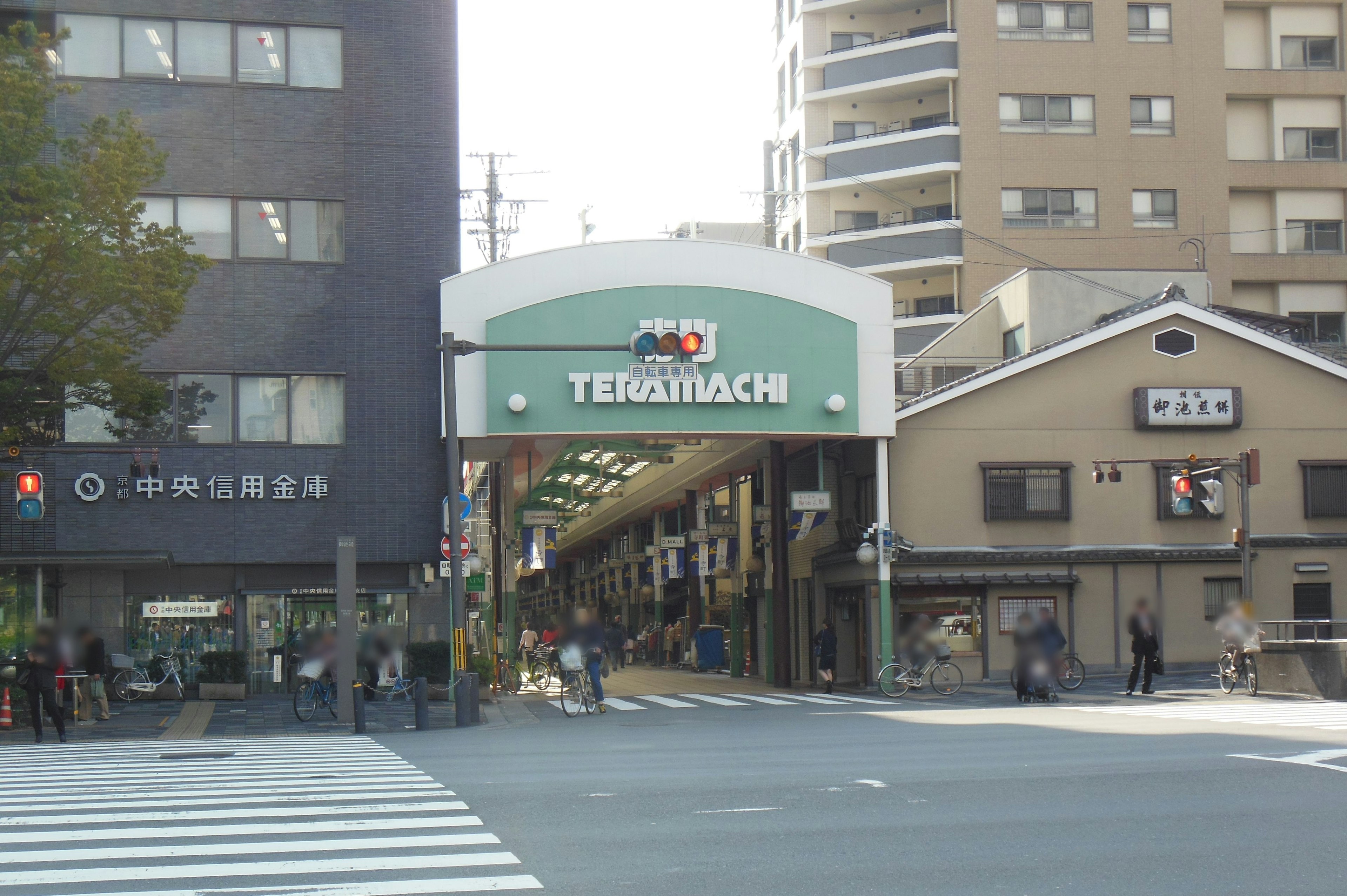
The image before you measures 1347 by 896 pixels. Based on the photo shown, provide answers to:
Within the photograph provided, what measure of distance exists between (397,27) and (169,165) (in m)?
6.05

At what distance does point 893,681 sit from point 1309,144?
3764cm

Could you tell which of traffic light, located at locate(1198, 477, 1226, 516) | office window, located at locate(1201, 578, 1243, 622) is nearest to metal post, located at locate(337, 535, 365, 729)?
traffic light, located at locate(1198, 477, 1226, 516)

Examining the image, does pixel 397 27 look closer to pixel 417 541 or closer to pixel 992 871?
pixel 417 541

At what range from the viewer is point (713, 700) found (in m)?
30.3

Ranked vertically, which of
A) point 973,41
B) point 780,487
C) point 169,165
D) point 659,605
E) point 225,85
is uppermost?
point 973,41

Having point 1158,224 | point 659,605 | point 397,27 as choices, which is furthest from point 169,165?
point 1158,224

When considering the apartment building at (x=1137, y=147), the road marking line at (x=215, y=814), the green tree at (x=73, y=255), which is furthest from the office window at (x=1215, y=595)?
the road marking line at (x=215, y=814)

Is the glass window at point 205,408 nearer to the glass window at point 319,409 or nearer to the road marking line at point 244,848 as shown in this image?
the glass window at point 319,409

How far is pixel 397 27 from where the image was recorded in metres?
32.5

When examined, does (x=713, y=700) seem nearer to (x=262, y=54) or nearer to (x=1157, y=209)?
(x=262, y=54)

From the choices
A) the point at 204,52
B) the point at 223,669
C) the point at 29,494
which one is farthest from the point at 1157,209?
the point at 29,494

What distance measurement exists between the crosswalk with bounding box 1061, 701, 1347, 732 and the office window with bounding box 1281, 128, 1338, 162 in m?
38.4

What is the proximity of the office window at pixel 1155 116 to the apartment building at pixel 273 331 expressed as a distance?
32.7 meters

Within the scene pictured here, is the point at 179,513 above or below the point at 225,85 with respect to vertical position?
below
